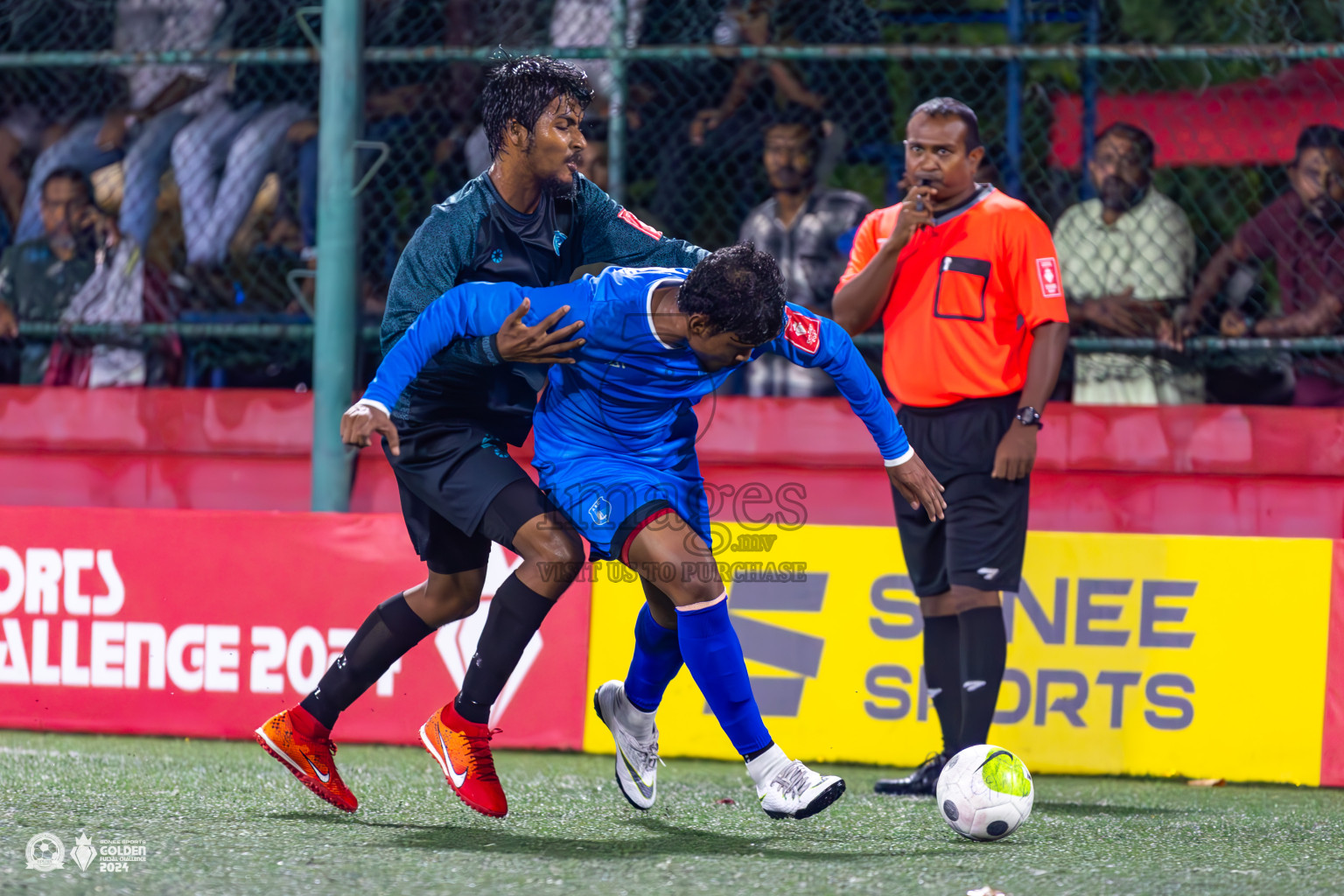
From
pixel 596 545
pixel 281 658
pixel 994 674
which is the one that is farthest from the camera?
pixel 281 658

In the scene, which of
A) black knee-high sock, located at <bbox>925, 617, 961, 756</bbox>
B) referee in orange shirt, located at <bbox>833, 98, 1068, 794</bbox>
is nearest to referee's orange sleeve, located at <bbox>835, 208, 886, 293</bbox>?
referee in orange shirt, located at <bbox>833, 98, 1068, 794</bbox>

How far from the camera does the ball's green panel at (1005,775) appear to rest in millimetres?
3494

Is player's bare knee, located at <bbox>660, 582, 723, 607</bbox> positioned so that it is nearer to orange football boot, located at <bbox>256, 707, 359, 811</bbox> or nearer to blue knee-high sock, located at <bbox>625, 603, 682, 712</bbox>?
blue knee-high sock, located at <bbox>625, 603, 682, 712</bbox>

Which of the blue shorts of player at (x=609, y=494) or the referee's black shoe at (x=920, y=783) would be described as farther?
the referee's black shoe at (x=920, y=783)

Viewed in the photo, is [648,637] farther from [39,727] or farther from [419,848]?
[39,727]

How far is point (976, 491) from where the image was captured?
4344 millimetres

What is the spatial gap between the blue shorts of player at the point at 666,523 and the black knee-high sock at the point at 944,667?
3.79 feet

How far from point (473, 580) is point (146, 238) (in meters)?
3.44

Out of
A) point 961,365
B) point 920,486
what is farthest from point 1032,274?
point 920,486

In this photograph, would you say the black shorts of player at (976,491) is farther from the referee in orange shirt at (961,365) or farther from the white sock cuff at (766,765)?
the white sock cuff at (766,765)

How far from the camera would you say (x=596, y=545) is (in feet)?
11.6

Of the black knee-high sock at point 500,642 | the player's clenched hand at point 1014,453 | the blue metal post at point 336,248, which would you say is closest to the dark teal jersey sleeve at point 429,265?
the black knee-high sock at point 500,642

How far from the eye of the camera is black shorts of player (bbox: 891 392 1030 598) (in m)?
4.31

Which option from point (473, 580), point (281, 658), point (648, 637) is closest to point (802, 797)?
point (648, 637)
